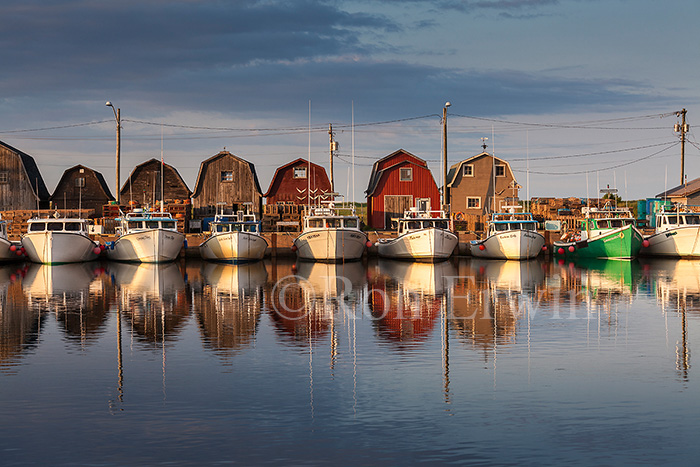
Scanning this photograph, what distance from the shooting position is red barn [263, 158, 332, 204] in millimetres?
64500

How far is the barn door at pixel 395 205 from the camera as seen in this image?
64125 mm

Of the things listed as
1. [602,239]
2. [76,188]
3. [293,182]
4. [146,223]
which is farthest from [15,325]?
[76,188]

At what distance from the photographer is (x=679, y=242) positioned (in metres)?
46.1

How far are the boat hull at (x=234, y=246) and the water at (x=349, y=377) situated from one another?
1540cm

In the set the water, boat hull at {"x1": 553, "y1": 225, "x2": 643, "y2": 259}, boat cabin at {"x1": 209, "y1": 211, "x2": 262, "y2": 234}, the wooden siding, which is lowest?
the water

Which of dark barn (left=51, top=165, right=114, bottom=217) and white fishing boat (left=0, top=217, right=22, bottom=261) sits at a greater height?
dark barn (left=51, top=165, right=114, bottom=217)

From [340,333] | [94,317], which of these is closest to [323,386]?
[340,333]

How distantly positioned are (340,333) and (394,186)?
150 ft

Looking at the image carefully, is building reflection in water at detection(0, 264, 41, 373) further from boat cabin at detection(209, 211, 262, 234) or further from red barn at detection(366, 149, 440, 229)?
red barn at detection(366, 149, 440, 229)

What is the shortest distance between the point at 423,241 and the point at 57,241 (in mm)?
20396

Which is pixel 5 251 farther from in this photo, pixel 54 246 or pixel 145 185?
pixel 145 185

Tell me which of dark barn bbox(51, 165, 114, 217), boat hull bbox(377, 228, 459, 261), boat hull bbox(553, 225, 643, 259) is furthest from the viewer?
dark barn bbox(51, 165, 114, 217)

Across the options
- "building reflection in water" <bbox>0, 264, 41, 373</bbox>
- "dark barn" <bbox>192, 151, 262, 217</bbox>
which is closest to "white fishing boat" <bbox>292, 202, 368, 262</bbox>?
"building reflection in water" <bbox>0, 264, 41, 373</bbox>

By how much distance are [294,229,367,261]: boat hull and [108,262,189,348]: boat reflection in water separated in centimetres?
761
